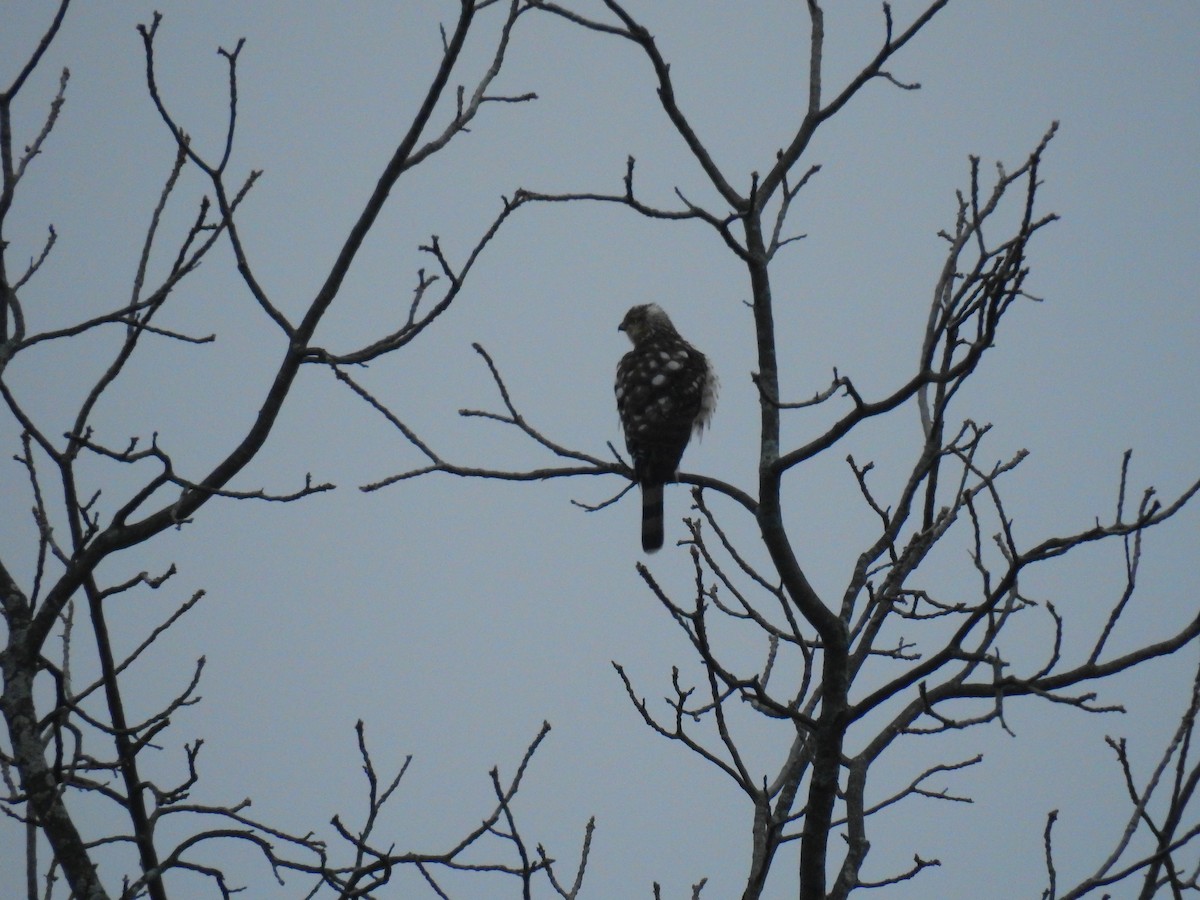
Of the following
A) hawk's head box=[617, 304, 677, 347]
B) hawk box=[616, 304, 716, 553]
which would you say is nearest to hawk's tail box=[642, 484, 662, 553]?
hawk box=[616, 304, 716, 553]

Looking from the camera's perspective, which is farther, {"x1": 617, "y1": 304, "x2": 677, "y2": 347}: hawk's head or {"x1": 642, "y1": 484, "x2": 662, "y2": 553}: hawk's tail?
{"x1": 617, "y1": 304, "x2": 677, "y2": 347}: hawk's head

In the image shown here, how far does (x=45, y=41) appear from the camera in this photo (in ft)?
10.7

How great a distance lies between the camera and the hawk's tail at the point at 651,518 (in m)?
6.34

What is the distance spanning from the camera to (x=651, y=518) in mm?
6344

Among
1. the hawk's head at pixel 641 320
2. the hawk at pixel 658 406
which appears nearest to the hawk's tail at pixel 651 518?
the hawk at pixel 658 406

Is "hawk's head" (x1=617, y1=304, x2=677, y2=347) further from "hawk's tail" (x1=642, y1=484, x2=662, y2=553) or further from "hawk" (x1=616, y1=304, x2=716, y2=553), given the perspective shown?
"hawk's tail" (x1=642, y1=484, x2=662, y2=553)

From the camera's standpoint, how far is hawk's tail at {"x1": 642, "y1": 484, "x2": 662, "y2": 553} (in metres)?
6.34

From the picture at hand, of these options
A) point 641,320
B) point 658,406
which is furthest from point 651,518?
point 641,320

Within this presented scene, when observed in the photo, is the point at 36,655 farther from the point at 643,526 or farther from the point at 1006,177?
the point at 643,526

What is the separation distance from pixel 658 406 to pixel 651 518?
0.64 m

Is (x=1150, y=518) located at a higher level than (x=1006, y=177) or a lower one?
lower

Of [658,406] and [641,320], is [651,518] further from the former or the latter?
[641,320]

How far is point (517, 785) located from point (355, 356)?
123cm

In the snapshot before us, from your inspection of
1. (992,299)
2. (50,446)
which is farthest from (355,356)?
(992,299)
